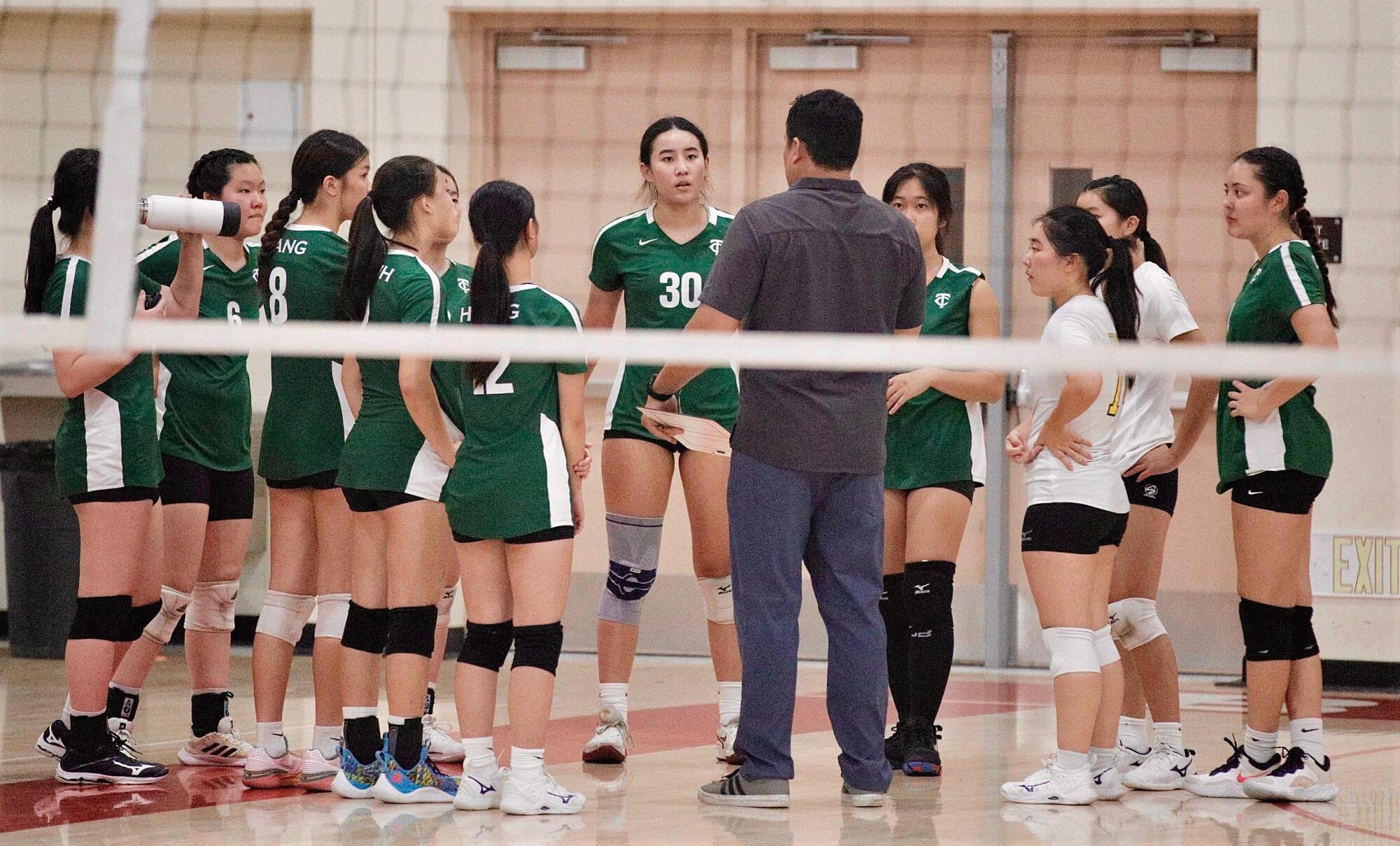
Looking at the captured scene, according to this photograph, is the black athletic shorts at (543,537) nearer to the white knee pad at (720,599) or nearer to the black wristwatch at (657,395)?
the black wristwatch at (657,395)

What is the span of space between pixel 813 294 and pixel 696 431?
69 centimetres

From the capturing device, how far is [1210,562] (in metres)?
7.97

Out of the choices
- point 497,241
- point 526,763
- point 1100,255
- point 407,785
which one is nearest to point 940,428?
point 1100,255

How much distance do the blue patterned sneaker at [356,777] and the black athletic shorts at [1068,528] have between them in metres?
1.91

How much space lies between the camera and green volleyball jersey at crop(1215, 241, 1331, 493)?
4680mm

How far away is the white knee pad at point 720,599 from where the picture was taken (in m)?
5.30

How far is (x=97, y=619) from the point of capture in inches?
188

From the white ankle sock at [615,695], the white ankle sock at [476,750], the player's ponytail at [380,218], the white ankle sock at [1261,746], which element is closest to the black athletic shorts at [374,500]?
the player's ponytail at [380,218]

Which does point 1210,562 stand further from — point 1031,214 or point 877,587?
point 877,587

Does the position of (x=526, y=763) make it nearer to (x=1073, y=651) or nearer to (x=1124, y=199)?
(x=1073, y=651)

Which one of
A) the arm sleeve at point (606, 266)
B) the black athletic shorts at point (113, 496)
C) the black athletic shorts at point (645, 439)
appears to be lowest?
the black athletic shorts at point (113, 496)

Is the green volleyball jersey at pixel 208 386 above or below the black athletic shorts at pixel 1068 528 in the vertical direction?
above

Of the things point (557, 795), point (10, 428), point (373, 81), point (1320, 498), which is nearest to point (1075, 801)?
point (557, 795)

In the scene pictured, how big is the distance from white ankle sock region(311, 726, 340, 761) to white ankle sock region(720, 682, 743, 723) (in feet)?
3.97
